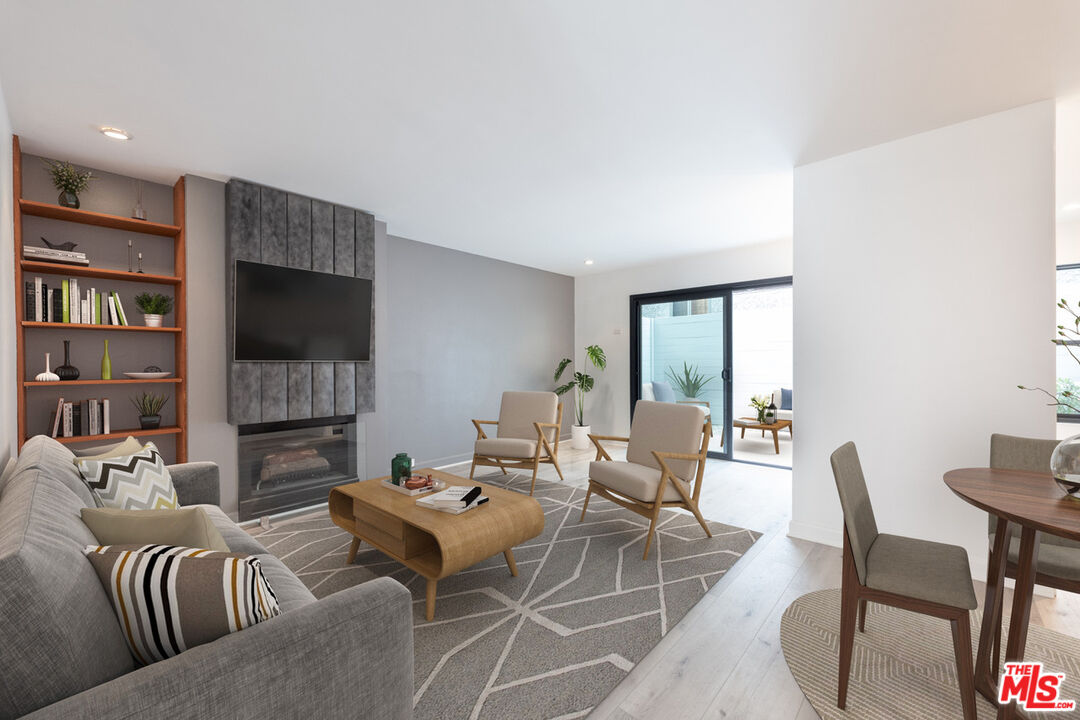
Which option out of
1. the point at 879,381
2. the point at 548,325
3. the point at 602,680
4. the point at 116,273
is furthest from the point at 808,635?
the point at 548,325

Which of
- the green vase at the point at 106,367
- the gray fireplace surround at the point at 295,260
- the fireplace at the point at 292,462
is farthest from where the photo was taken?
the fireplace at the point at 292,462

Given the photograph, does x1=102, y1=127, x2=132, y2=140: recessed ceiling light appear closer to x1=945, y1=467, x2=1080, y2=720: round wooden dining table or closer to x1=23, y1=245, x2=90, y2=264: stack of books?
x1=23, y1=245, x2=90, y2=264: stack of books

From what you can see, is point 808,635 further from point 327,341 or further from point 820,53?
point 327,341

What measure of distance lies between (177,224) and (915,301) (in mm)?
5176

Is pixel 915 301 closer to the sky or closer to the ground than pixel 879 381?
closer to the sky

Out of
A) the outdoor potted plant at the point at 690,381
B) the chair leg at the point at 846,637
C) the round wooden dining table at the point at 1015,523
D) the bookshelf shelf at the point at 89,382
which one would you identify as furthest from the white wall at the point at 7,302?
the outdoor potted plant at the point at 690,381

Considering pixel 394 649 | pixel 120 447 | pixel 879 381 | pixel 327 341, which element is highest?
pixel 327 341

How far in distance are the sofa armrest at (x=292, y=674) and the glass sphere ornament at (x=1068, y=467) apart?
2138mm

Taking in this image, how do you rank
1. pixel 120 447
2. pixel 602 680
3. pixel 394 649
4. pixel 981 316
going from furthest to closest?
pixel 981 316 < pixel 120 447 < pixel 602 680 < pixel 394 649

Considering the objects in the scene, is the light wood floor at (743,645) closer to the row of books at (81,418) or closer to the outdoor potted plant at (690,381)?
the outdoor potted plant at (690,381)

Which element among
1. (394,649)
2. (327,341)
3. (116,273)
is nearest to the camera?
(394,649)

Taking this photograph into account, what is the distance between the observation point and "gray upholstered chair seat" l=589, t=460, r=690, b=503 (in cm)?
292

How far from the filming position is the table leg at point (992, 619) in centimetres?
157

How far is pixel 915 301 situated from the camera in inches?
108
